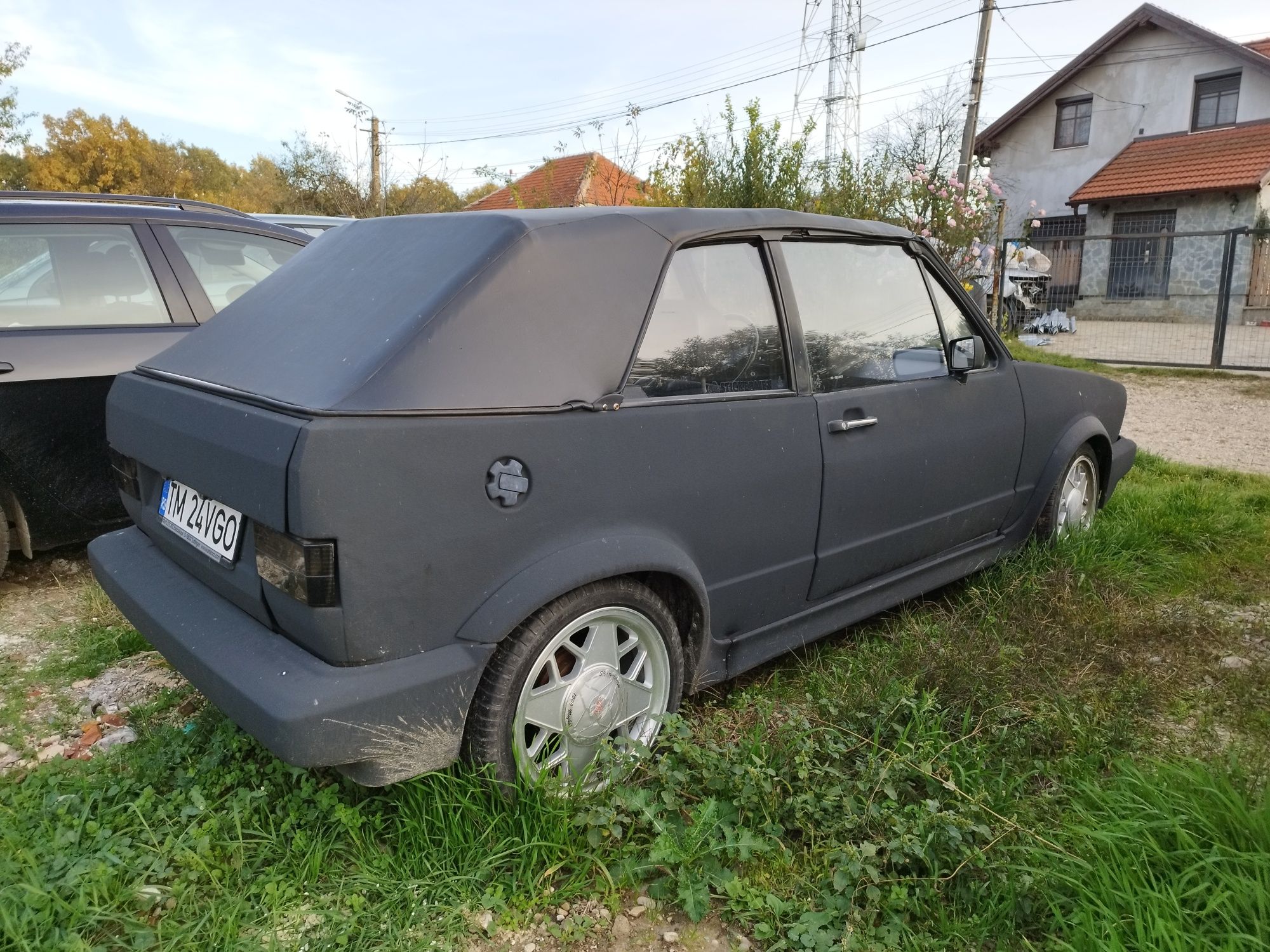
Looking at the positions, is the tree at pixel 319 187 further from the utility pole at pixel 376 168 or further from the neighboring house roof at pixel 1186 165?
the neighboring house roof at pixel 1186 165

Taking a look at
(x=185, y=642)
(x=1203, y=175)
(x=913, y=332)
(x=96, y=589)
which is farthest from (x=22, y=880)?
(x=1203, y=175)

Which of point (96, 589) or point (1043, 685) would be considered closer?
point (1043, 685)

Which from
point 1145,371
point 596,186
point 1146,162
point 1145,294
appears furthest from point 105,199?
point 1146,162

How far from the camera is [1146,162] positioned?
25109 millimetres

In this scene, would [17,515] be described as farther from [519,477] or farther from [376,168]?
[376,168]

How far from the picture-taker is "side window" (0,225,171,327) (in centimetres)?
379

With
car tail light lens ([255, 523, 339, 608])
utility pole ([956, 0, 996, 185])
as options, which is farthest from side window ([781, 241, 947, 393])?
utility pole ([956, 0, 996, 185])

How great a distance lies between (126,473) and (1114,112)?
3145 cm

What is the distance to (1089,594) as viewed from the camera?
12.3 feet

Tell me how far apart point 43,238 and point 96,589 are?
157 centimetres

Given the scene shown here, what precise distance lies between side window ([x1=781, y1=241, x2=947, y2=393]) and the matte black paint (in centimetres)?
280

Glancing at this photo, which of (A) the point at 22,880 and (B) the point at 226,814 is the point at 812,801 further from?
(A) the point at 22,880

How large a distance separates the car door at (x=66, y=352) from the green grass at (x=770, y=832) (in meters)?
1.44

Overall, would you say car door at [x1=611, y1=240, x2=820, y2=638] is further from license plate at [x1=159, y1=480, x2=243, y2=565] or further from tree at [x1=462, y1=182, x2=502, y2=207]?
tree at [x1=462, y1=182, x2=502, y2=207]
